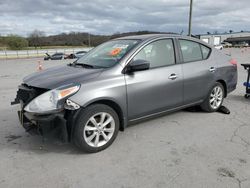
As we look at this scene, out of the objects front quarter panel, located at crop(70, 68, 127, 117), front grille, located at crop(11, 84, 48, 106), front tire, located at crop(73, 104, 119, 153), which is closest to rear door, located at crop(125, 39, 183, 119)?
front quarter panel, located at crop(70, 68, 127, 117)

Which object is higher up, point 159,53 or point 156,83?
point 159,53

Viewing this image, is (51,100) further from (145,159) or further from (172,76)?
(172,76)

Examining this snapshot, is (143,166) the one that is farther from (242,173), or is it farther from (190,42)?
(190,42)

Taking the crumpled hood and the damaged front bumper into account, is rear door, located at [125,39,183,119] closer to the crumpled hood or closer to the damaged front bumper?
the crumpled hood

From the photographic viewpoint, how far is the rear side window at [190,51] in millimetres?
4457

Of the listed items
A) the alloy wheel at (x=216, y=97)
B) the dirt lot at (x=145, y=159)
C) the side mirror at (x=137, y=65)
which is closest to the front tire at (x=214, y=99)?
the alloy wheel at (x=216, y=97)

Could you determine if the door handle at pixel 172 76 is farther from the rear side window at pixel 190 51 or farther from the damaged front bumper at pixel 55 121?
the damaged front bumper at pixel 55 121

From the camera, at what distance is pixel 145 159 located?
10.6 feet

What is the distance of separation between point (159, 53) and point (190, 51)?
0.83 metres

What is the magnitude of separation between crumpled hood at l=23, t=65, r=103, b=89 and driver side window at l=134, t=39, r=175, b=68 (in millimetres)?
810

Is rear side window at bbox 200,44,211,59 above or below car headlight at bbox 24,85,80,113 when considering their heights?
above

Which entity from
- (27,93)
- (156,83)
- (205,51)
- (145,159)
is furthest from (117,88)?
(205,51)

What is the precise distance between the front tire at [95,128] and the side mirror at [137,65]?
2.30 ft

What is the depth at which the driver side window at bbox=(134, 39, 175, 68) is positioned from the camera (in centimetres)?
394
